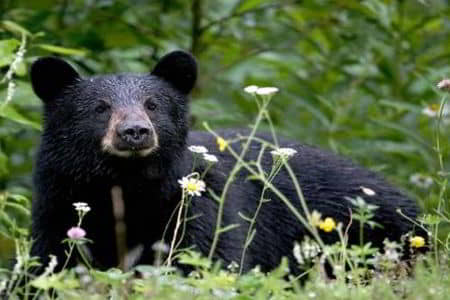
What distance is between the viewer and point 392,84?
1203 centimetres

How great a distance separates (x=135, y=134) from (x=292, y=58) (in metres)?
4.90

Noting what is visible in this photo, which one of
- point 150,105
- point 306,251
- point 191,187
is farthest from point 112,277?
point 150,105

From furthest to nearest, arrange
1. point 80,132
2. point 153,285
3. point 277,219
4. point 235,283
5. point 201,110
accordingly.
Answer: point 201,110, point 277,219, point 80,132, point 235,283, point 153,285

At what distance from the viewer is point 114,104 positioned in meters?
8.03

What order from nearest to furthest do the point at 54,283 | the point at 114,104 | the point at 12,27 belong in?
the point at 54,283, the point at 114,104, the point at 12,27

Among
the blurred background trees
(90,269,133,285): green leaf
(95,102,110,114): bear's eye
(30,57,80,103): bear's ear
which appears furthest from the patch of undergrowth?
the blurred background trees

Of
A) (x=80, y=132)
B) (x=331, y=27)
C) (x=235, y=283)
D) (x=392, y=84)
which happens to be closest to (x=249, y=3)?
(x=331, y=27)

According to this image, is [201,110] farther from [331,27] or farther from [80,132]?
[80,132]

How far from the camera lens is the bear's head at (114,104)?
7.86 metres

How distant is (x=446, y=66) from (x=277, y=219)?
436cm

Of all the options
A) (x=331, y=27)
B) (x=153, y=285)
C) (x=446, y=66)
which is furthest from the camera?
(x=446, y=66)

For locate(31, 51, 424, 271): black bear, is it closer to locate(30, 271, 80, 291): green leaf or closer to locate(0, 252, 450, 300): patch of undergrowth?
locate(0, 252, 450, 300): patch of undergrowth

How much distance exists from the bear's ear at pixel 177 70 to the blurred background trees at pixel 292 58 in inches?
93.9

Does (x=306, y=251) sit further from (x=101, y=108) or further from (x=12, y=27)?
(x=12, y=27)
